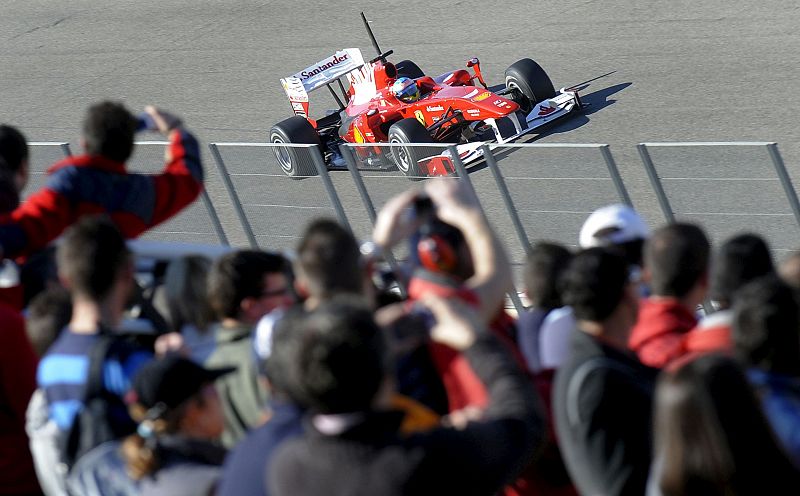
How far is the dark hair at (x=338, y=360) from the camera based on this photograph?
2.75m

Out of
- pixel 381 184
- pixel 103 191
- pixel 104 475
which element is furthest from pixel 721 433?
pixel 381 184

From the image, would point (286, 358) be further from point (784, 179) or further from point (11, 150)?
point (784, 179)

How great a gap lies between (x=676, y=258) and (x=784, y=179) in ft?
12.5

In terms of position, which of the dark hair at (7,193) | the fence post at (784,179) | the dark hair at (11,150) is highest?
the dark hair at (11,150)

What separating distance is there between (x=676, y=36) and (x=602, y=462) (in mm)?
13186

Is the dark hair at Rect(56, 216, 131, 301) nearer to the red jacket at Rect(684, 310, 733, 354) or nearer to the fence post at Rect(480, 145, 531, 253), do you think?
the red jacket at Rect(684, 310, 733, 354)

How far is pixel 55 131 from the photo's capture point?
1739 centimetres

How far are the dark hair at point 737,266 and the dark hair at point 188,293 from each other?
173cm

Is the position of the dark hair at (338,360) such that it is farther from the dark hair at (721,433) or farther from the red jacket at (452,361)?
the dark hair at (721,433)

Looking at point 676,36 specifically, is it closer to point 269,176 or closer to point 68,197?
point 269,176

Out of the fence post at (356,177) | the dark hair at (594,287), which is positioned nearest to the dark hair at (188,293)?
the dark hair at (594,287)

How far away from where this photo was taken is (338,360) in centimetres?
275

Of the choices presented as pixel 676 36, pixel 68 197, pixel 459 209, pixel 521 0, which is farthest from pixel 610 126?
pixel 459 209

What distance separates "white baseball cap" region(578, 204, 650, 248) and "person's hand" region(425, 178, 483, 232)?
1.32m
